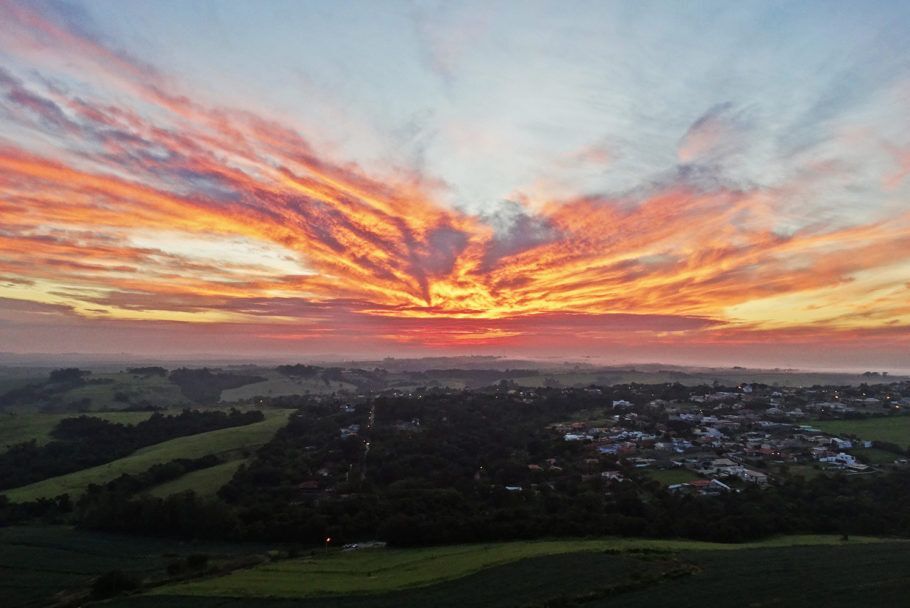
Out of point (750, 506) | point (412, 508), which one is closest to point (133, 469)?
point (412, 508)

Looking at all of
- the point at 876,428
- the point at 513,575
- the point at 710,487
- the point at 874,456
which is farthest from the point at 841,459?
the point at 513,575

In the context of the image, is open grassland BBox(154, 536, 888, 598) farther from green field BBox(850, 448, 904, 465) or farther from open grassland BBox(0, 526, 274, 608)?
green field BBox(850, 448, 904, 465)

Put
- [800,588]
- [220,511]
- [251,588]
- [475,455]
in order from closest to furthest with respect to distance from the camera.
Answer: [800,588]
[251,588]
[220,511]
[475,455]

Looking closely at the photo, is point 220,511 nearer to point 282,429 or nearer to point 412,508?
point 412,508

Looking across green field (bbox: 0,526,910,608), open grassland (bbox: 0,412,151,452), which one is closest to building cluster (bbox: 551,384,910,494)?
green field (bbox: 0,526,910,608)

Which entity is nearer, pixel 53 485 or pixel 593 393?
pixel 53 485

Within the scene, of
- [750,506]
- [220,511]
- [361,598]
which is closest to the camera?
[361,598]

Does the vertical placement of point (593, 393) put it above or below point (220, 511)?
above
